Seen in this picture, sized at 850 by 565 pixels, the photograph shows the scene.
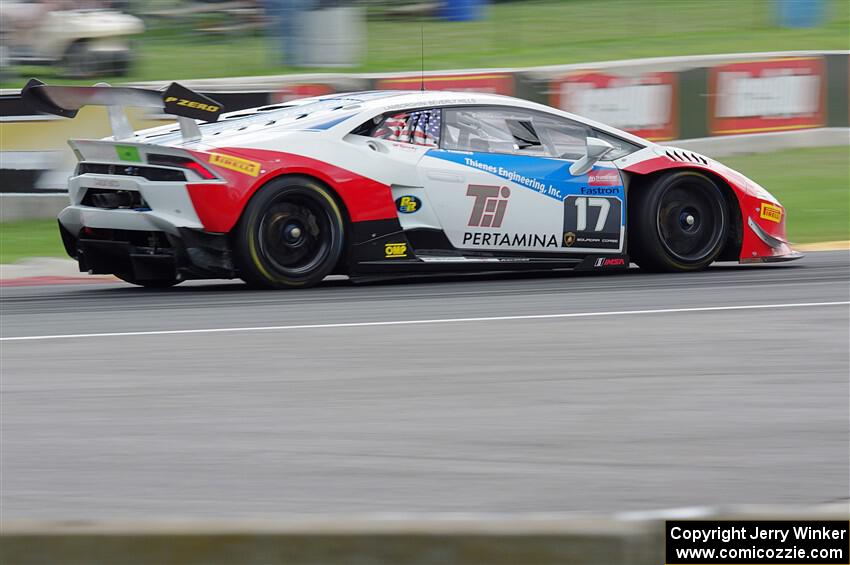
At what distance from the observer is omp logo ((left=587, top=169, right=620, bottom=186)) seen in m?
8.79

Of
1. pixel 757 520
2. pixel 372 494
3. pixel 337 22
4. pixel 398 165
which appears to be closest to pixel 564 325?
pixel 398 165

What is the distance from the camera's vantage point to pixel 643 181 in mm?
9023

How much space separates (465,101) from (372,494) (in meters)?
4.89

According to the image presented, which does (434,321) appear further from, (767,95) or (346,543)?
(767,95)

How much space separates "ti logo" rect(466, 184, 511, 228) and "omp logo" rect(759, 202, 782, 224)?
6.55ft

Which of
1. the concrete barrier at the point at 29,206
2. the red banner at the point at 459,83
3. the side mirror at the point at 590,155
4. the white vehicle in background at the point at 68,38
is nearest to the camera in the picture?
the side mirror at the point at 590,155

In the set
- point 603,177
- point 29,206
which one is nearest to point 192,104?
point 603,177

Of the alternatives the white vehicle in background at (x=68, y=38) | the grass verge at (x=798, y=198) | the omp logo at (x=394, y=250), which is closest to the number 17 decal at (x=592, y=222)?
the omp logo at (x=394, y=250)

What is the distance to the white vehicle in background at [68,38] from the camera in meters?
15.7

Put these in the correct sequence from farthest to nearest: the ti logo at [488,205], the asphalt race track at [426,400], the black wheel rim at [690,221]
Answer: the black wheel rim at [690,221], the ti logo at [488,205], the asphalt race track at [426,400]

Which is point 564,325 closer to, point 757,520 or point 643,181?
point 643,181

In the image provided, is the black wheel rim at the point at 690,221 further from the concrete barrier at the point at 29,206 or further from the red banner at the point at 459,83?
the concrete barrier at the point at 29,206

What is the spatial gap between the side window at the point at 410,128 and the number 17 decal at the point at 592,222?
1.00 meters

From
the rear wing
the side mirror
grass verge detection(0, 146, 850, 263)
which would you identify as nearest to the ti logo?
the side mirror
